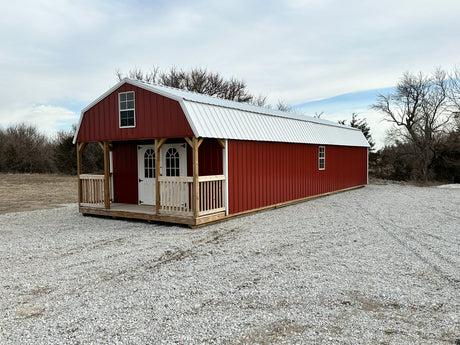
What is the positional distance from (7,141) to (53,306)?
1324 inches

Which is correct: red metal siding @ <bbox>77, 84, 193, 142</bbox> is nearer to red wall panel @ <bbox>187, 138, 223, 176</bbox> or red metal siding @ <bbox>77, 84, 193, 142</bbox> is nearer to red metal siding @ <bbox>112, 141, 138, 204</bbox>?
red metal siding @ <bbox>112, 141, 138, 204</bbox>

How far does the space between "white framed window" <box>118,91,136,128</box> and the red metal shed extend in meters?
0.02

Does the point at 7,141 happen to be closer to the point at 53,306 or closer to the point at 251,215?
the point at 251,215

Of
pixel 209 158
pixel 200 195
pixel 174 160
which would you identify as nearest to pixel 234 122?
pixel 209 158

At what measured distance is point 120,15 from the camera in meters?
9.44

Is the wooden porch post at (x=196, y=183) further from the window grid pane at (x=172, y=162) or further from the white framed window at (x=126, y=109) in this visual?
the white framed window at (x=126, y=109)

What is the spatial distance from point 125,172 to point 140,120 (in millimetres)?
2396

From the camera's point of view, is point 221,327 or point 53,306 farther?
point 53,306

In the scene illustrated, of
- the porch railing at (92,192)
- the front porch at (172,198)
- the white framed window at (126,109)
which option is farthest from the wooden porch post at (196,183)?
the porch railing at (92,192)

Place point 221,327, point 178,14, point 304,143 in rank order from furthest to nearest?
point 304,143 → point 178,14 → point 221,327

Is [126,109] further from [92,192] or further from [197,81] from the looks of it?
[197,81]

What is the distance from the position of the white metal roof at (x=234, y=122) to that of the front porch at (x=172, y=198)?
1.33ft

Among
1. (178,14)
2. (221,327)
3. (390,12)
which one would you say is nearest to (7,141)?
(178,14)

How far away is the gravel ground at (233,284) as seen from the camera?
3.07m
